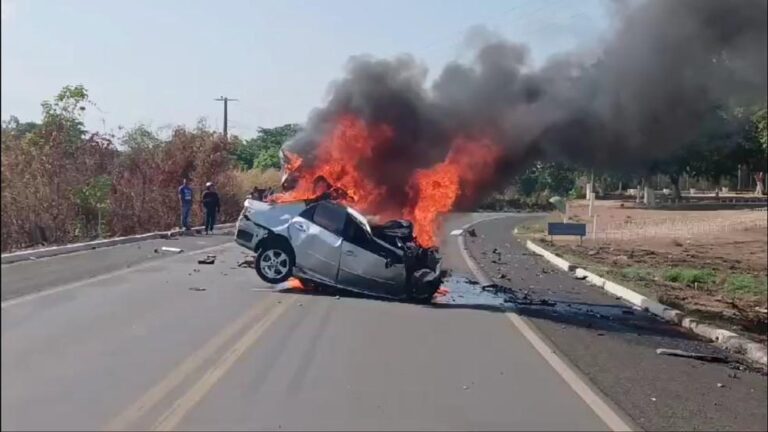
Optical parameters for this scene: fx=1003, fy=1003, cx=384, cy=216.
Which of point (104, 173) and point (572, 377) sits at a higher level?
point (104, 173)

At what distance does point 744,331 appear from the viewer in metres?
14.0

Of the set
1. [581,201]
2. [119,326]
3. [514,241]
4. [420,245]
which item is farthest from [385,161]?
[581,201]

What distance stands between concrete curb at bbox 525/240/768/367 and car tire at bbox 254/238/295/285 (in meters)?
5.78

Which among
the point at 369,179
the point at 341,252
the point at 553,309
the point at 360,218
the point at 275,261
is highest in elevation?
the point at 369,179

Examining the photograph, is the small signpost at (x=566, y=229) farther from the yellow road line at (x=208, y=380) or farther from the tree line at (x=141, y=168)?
the yellow road line at (x=208, y=380)

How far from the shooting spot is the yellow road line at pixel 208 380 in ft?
21.7

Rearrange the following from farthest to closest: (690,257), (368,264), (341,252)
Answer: (690,257) → (341,252) → (368,264)

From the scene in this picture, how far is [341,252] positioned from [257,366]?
612 cm

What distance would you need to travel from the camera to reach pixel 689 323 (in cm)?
1402

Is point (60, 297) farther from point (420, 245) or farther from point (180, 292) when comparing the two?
point (420, 245)

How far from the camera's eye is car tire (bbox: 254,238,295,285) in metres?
15.8

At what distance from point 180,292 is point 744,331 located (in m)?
8.03

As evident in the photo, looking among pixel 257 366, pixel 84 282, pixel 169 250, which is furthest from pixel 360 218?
pixel 169 250

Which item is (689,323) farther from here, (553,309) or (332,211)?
(332,211)
